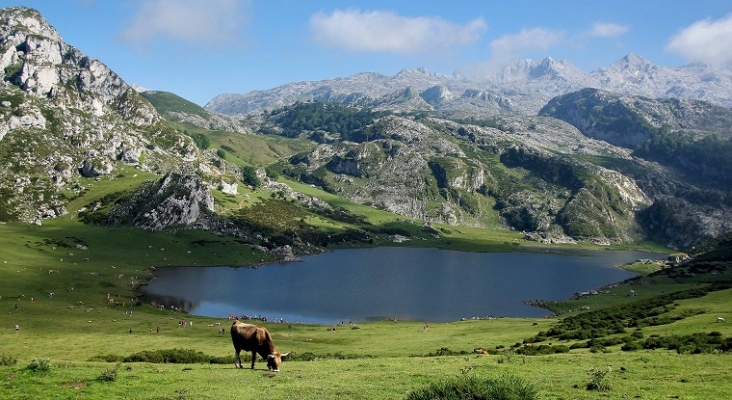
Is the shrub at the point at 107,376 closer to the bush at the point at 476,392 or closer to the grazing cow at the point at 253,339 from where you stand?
the grazing cow at the point at 253,339

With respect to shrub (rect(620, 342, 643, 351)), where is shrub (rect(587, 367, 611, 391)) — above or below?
above

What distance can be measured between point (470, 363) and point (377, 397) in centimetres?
1365

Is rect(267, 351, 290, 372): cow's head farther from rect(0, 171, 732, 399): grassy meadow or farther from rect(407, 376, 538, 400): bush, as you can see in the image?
rect(407, 376, 538, 400): bush

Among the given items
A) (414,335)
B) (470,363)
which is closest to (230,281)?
(414,335)

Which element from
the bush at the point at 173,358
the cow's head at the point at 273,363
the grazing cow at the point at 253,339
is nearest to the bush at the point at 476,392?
the cow's head at the point at 273,363

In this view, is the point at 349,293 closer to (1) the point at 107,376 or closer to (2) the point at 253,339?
(2) the point at 253,339

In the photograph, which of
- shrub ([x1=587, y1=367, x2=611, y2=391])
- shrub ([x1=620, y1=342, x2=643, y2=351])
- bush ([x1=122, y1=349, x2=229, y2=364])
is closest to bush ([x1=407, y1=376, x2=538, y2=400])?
shrub ([x1=587, y1=367, x2=611, y2=391])

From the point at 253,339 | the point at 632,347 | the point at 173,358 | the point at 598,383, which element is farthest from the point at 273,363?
the point at 632,347

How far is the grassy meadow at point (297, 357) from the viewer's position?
80.6 ft

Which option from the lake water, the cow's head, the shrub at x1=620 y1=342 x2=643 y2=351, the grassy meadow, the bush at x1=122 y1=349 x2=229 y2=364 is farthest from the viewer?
the lake water

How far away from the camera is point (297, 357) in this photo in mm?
46906

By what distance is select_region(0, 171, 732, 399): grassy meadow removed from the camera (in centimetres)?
2458

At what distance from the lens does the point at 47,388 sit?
949 inches

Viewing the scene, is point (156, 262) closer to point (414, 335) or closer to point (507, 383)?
point (414, 335)
